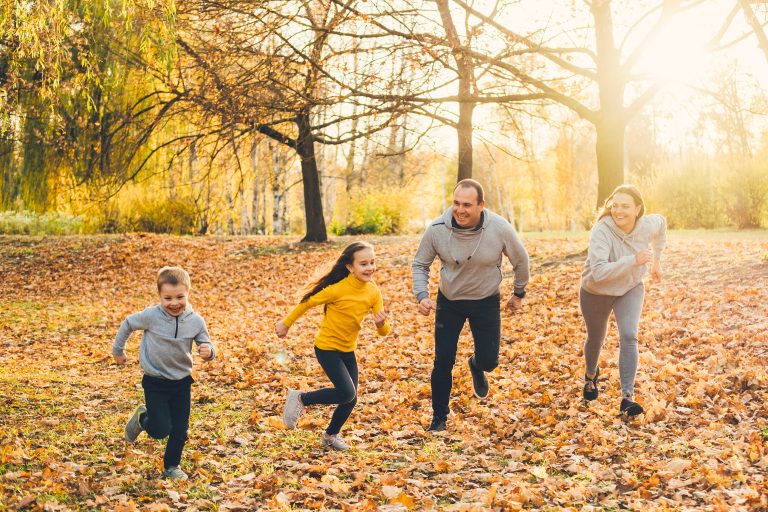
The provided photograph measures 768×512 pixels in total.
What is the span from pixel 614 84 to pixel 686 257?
3.99 meters

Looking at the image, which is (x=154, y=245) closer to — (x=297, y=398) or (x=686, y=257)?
(x=686, y=257)

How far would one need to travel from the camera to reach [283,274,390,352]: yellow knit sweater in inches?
212

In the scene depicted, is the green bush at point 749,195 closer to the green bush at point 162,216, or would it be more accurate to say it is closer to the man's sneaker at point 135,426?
the green bush at point 162,216

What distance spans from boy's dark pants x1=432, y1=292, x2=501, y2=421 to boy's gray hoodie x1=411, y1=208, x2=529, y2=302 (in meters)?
0.09

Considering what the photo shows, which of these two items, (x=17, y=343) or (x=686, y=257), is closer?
(x=17, y=343)

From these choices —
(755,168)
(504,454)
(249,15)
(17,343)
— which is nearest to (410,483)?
(504,454)

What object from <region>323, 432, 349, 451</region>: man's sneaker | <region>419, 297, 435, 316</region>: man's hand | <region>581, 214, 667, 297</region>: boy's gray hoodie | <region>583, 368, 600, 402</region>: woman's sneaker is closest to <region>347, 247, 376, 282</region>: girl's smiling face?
<region>419, 297, 435, 316</region>: man's hand

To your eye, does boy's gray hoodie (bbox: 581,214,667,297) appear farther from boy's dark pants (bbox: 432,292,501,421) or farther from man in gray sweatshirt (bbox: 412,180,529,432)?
boy's dark pants (bbox: 432,292,501,421)

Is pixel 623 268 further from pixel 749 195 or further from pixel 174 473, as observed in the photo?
pixel 749 195

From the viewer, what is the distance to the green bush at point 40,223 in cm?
2336

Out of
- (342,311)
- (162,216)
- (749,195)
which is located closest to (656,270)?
(342,311)

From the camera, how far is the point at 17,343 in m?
11.6

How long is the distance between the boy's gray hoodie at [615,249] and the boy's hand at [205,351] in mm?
3038

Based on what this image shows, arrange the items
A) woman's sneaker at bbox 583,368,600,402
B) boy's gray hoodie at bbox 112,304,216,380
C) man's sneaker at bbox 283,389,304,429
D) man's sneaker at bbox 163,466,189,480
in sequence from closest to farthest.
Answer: boy's gray hoodie at bbox 112,304,216,380
man's sneaker at bbox 163,466,189,480
man's sneaker at bbox 283,389,304,429
woman's sneaker at bbox 583,368,600,402
